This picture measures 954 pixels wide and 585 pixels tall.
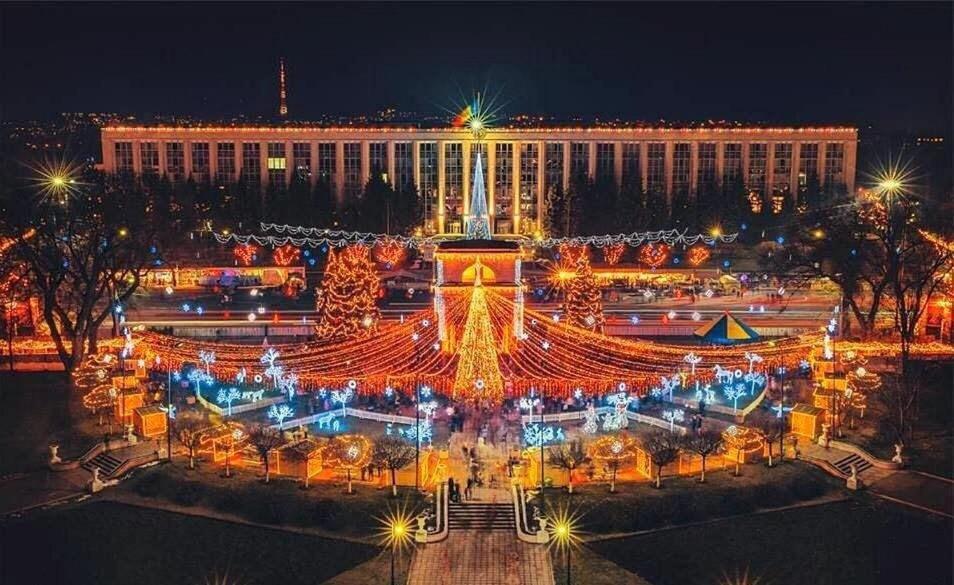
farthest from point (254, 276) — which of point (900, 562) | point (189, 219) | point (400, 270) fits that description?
point (900, 562)

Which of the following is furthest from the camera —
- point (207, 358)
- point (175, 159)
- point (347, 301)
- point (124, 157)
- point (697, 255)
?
point (175, 159)

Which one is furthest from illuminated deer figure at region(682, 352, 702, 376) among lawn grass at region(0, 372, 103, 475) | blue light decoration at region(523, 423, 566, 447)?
lawn grass at region(0, 372, 103, 475)

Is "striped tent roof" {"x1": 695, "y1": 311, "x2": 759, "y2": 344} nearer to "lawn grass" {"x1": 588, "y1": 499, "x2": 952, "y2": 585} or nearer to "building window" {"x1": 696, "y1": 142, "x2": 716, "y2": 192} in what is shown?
"lawn grass" {"x1": 588, "y1": 499, "x2": 952, "y2": 585}

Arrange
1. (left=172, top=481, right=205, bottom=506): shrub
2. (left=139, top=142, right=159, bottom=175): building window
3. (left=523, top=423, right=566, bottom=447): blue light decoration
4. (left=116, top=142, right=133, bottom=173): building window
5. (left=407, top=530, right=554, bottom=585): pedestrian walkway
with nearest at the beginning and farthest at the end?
(left=407, top=530, right=554, bottom=585): pedestrian walkway, (left=172, top=481, right=205, bottom=506): shrub, (left=523, top=423, right=566, bottom=447): blue light decoration, (left=116, top=142, right=133, bottom=173): building window, (left=139, top=142, right=159, bottom=175): building window

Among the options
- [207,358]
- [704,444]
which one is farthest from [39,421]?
[704,444]

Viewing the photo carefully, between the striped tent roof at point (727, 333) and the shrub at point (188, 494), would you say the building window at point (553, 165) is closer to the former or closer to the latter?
the striped tent roof at point (727, 333)

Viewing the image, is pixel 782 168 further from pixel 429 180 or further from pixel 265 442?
pixel 265 442
